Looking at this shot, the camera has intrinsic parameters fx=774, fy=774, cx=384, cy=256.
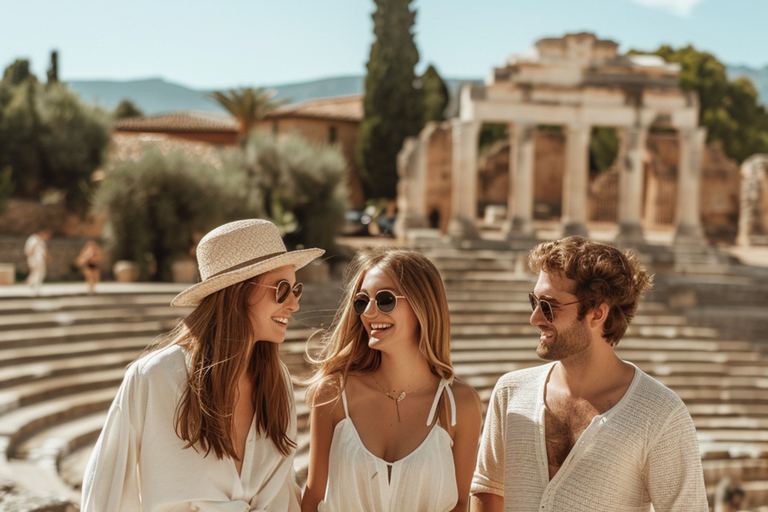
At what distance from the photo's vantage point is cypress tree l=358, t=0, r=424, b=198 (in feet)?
96.1

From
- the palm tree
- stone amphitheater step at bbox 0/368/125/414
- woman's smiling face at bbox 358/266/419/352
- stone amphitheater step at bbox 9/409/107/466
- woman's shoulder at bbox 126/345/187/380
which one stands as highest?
the palm tree

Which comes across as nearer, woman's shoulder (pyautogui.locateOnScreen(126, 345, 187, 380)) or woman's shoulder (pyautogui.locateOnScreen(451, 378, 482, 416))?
woman's shoulder (pyautogui.locateOnScreen(126, 345, 187, 380))

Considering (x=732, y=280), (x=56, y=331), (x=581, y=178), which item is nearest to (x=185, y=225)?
(x=56, y=331)

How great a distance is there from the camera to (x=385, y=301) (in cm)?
264

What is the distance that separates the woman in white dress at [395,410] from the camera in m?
2.54

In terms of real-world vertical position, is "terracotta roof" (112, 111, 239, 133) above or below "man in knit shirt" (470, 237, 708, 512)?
above

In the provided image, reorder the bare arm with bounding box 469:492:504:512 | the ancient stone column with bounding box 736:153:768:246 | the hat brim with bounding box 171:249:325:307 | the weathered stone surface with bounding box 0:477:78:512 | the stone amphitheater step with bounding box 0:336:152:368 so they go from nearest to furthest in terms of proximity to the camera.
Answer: the hat brim with bounding box 171:249:325:307
the bare arm with bounding box 469:492:504:512
the weathered stone surface with bounding box 0:477:78:512
the stone amphitheater step with bounding box 0:336:152:368
the ancient stone column with bounding box 736:153:768:246

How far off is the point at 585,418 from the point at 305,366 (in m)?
8.28

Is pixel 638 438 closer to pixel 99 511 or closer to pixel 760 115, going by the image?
pixel 99 511

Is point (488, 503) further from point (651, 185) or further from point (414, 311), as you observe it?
point (651, 185)

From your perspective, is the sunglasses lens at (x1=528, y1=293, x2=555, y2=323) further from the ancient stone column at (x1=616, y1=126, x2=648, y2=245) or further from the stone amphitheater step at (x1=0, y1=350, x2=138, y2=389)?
the ancient stone column at (x1=616, y1=126, x2=648, y2=245)

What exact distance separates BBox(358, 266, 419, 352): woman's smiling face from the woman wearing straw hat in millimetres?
255

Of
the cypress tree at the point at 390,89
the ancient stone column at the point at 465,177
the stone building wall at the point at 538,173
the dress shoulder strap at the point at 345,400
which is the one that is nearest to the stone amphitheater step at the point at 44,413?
the dress shoulder strap at the point at 345,400

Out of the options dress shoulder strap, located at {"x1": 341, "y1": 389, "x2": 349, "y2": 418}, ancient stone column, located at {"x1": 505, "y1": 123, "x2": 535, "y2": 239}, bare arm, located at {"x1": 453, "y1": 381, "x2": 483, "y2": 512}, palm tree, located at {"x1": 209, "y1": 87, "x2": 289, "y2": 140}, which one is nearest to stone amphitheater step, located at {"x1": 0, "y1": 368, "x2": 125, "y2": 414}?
dress shoulder strap, located at {"x1": 341, "y1": 389, "x2": 349, "y2": 418}
